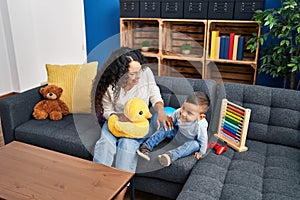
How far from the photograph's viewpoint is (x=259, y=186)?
4.53 ft

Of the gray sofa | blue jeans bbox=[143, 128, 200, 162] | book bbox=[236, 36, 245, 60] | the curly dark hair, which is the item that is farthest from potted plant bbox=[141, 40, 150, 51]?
blue jeans bbox=[143, 128, 200, 162]

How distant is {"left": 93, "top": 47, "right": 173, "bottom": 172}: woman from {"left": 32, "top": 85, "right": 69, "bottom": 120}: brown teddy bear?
0.49m

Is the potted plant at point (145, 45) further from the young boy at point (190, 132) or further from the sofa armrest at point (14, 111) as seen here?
the young boy at point (190, 132)

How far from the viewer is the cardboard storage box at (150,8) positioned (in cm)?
292

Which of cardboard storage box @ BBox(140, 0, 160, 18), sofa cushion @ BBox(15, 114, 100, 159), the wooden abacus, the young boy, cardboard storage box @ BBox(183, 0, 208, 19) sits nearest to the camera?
the young boy

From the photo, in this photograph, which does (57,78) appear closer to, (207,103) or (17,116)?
(17,116)

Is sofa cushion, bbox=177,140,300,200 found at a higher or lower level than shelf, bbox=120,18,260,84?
lower

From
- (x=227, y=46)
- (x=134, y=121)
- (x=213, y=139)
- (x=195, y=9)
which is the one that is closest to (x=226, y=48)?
(x=227, y=46)

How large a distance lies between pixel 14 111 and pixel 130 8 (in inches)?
64.3

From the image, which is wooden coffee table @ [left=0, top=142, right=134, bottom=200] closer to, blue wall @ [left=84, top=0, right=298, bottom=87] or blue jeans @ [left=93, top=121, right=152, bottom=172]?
blue jeans @ [left=93, top=121, right=152, bottom=172]

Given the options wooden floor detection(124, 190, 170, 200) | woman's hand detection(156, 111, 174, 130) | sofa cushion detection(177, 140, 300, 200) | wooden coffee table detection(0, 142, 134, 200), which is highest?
woman's hand detection(156, 111, 174, 130)

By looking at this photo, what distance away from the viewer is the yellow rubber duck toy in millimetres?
1654

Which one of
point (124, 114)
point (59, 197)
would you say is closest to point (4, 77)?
point (124, 114)

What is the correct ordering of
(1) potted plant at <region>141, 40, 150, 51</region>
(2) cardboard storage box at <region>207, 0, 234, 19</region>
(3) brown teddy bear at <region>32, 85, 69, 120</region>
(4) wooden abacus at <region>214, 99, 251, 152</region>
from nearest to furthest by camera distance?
(4) wooden abacus at <region>214, 99, 251, 152</region>, (3) brown teddy bear at <region>32, 85, 69, 120</region>, (2) cardboard storage box at <region>207, 0, 234, 19</region>, (1) potted plant at <region>141, 40, 150, 51</region>
